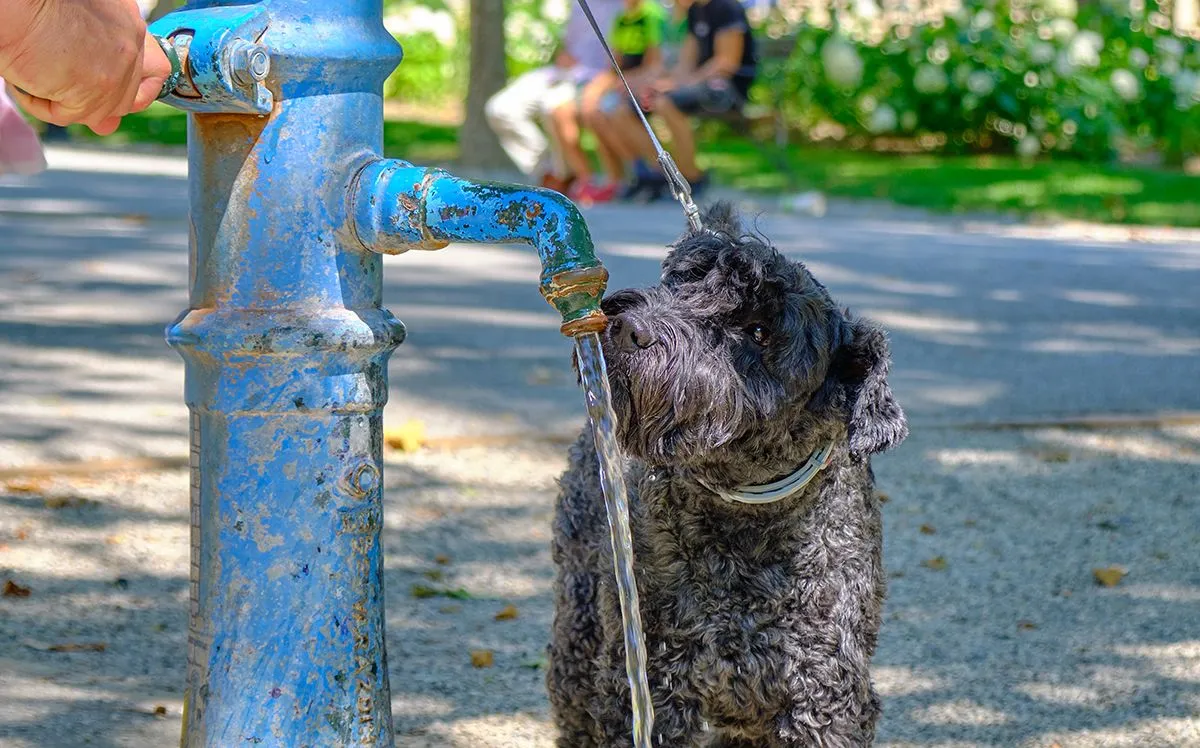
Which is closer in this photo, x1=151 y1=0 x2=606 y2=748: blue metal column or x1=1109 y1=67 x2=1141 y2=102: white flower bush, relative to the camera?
x1=151 y1=0 x2=606 y2=748: blue metal column

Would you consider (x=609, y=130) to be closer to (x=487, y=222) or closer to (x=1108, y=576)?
(x=1108, y=576)

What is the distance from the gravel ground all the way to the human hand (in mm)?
1716

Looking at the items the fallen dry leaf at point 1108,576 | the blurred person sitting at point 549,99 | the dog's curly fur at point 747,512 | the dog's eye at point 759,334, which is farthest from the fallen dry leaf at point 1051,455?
the blurred person sitting at point 549,99

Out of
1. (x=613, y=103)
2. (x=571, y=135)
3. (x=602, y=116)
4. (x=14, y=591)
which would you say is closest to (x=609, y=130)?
(x=602, y=116)

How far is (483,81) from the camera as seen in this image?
639 inches

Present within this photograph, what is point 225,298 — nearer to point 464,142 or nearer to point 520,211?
point 520,211

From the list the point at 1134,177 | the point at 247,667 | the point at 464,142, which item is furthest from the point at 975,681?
the point at 464,142

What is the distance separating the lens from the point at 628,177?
1346 centimetres

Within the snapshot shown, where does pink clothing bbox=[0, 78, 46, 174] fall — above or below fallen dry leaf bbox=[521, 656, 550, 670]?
above

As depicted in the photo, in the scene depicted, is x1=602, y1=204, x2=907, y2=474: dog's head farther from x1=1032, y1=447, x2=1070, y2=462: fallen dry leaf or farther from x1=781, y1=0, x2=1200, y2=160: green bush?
x1=781, y1=0, x2=1200, y2=160: green bush

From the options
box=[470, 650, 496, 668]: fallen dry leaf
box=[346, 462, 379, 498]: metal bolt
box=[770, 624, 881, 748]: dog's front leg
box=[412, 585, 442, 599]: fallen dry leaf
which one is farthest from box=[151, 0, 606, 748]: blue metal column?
box=[412, 585, 442, 599]: fallen dry leaf

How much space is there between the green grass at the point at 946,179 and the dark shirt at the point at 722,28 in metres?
1.14

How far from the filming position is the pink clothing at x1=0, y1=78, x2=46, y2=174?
11.7ft

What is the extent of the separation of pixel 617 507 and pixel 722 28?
10793mm
